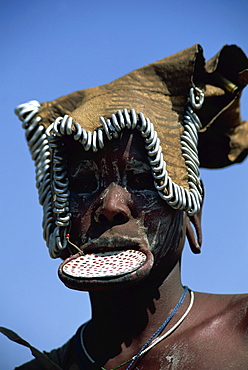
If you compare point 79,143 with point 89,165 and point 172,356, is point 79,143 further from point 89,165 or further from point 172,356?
point 172,356

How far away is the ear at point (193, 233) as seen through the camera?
3460 mm

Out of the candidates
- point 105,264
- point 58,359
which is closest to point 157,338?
point 105,264

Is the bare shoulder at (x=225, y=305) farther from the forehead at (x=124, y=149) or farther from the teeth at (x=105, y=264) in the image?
the forehead at (x=124, y=149)

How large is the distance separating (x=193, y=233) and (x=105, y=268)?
0.71 meters

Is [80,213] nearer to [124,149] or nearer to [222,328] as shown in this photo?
[124,149]

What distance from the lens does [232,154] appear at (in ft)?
13.0

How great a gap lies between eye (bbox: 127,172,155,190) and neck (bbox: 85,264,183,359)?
0.43 metres

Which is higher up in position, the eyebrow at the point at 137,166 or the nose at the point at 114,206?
the eyebrow at the point at 137,166

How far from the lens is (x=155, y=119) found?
3.24m

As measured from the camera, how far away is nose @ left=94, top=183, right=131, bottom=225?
3041 millimetres

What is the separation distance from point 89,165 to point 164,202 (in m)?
0.39

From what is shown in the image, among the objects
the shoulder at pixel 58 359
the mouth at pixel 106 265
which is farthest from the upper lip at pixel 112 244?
the shoulder at pixel 58 359

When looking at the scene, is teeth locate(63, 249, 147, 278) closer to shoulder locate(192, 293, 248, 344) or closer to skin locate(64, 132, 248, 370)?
skin locate(64, 132, 248, 370)

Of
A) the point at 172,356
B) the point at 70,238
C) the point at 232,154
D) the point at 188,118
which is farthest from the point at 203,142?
the point at 172,356
